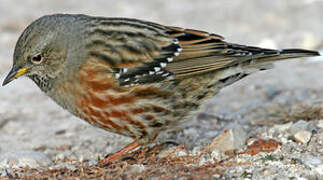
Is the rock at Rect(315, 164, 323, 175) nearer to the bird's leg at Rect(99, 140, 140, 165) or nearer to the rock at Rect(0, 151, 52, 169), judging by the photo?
the bird's leg at Rect(99, 140, 140, 165)

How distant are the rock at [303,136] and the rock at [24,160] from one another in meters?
2.70

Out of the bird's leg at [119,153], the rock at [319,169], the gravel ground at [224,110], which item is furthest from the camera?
the bird's leg at [119,153]

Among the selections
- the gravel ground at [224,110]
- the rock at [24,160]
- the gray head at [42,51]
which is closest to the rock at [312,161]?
the gravel ground at [224,110]

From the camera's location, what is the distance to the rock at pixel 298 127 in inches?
239

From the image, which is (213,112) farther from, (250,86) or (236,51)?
(236,51)

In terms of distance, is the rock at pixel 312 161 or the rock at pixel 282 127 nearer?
the rock at pixel 312 161

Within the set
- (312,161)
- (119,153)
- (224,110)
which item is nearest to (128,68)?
(119,153)

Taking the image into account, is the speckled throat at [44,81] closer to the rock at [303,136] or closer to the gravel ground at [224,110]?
the gravel ground at [224,110]

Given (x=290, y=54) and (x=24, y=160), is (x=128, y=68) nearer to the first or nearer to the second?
(x=24, y=160)

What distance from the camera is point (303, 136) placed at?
5855mm

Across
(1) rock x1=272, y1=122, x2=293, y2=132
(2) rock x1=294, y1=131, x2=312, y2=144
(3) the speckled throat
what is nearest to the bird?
(3) the speckled throat

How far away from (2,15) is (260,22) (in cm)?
502

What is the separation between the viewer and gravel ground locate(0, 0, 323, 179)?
562 centimetres

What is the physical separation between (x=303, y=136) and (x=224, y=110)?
208 centimetres
